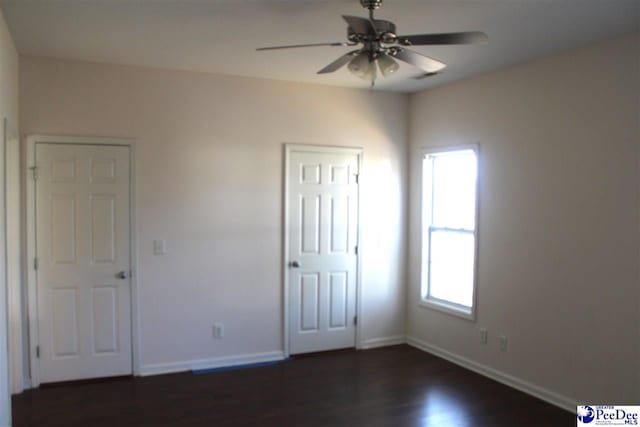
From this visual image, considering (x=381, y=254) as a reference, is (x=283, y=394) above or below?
below

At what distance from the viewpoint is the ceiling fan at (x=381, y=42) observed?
7.87 feet

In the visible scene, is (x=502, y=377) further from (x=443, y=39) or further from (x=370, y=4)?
(x=370, y=4)

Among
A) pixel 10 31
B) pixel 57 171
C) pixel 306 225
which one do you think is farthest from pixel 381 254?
pixel 10 31

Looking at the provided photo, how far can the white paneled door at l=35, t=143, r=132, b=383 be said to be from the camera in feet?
13.4

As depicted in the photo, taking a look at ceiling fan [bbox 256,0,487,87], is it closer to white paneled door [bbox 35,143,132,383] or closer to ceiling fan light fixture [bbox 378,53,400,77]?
ceiling fan light fixture [bbox 378,53,400,77]

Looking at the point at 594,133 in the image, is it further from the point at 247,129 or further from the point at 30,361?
the point at 30,361

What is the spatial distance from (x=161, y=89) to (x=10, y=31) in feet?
4.09

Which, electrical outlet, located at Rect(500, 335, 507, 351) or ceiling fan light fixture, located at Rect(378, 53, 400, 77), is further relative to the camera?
electrical outlet, located at Rect(500, 335, 507, 351)

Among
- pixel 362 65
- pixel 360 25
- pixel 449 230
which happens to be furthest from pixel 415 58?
pixel 449 230

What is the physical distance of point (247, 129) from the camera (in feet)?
15.4

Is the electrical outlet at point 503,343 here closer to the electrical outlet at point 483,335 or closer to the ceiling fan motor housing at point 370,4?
the electrical outlet at point 483,335

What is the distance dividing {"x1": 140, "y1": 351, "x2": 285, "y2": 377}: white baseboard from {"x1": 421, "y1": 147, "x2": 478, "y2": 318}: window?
174cm

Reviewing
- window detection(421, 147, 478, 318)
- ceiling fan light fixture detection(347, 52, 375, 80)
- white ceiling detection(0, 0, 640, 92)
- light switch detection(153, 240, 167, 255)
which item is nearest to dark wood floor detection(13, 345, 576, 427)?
window detection(421, 147, 478, 318)

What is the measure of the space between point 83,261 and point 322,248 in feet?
7.31
